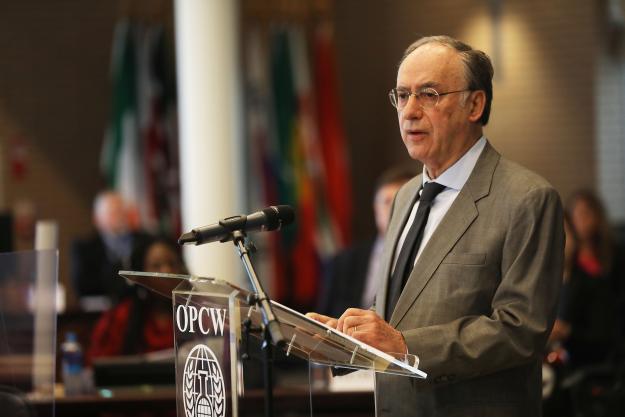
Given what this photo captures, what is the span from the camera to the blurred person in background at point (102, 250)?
7.91 m

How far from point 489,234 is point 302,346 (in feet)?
1.71

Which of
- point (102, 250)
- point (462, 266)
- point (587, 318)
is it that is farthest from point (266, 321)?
point (102, 250)

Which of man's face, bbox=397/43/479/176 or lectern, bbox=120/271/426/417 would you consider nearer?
lectern, bbox=120/271/426/417

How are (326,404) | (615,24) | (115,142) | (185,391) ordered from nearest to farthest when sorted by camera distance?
(185,391), (326,404), (615,24), (115,142)

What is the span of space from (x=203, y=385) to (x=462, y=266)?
67cm

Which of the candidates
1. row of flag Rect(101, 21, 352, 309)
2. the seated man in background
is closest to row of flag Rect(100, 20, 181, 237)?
row of flag Rect(101, 21, 352, 309)

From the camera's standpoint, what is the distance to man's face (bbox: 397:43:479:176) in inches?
101

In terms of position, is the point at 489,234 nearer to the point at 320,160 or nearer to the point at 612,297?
the point at 612,297

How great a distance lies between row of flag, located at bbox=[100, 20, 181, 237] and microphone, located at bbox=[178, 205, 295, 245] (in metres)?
6.32

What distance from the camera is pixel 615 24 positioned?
7.96 metres

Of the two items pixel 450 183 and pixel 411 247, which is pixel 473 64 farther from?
pixel 411 247

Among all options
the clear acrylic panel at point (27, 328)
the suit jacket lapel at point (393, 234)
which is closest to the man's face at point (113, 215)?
the clear acrylic panel at point (27, 328)

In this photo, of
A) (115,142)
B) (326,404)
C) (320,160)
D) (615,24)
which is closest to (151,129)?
(115,142)

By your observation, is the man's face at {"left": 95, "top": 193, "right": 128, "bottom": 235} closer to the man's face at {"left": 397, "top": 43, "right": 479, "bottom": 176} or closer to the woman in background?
the woman in background
